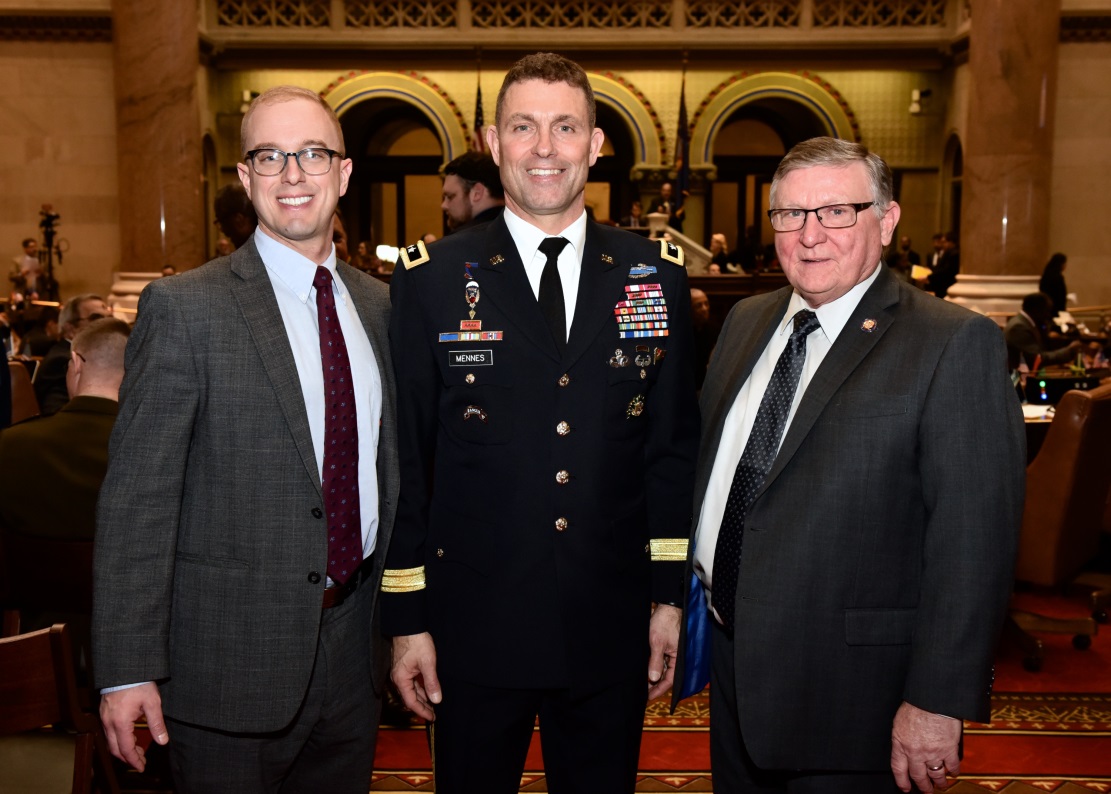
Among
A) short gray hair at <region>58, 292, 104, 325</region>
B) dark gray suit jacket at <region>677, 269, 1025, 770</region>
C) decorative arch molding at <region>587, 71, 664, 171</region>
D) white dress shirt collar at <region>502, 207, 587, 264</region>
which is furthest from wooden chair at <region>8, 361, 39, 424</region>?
decorative arch molding at <region>587, 71, 664, 171</region>

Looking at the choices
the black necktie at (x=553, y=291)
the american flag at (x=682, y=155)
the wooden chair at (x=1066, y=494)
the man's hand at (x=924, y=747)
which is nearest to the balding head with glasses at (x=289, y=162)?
the black necktie at (x=553, y=291)

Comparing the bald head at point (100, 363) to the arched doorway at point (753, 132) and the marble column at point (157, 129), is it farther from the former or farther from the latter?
the arched doorway at point (753, 132)

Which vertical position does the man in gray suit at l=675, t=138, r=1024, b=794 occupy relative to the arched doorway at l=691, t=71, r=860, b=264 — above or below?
below

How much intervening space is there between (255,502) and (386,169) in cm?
1609

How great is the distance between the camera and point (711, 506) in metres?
2.10

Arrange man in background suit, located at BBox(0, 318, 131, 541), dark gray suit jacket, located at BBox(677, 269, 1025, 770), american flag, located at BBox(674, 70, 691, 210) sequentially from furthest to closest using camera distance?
american flag, located at BBox(674, 70, 691, 210)
man in background suit, located at BBox(0, 318, 131, 541)
dark gray suit jacket, located at BBox(677, 269, 1025, 770)

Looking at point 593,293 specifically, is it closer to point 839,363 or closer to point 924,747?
point 839,363

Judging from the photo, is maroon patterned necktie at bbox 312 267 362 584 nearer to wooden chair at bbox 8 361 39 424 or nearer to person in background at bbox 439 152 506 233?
person in background at bbox 439 152 506 233

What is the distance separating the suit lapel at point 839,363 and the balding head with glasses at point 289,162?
98 centimetres

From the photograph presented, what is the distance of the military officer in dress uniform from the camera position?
200cm

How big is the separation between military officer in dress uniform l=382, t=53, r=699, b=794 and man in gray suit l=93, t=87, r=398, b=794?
0.38 feet

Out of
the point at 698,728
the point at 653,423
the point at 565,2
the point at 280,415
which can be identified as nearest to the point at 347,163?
the point at 280,415

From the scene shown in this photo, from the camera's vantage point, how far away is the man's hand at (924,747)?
1.78 meters

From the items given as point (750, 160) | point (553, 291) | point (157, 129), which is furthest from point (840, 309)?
point (750, 160)
